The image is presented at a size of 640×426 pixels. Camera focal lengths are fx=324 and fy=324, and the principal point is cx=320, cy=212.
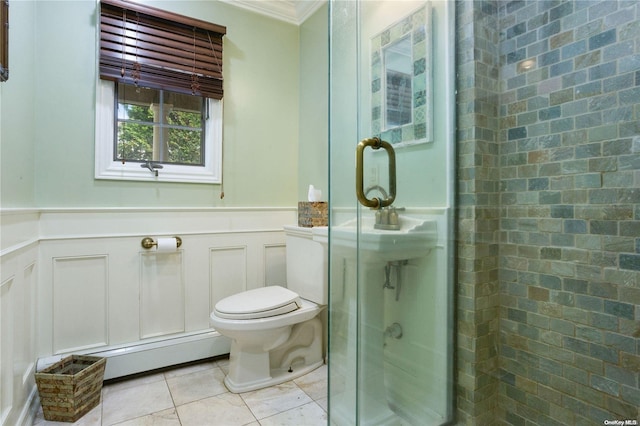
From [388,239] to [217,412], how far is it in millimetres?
1163

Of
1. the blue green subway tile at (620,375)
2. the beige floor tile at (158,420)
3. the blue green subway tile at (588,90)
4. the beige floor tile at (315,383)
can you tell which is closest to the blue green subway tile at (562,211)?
the blue green subway tile at (588,90)

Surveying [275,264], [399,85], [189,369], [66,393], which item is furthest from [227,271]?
[399,85]

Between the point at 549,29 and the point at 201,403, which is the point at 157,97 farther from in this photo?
the point at 549,29

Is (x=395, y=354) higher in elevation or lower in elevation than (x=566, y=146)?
lower

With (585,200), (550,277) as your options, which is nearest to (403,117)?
(585,200)

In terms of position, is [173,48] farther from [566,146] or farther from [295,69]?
[566,146]

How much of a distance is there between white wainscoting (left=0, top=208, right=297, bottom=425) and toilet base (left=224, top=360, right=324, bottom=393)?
0.42m

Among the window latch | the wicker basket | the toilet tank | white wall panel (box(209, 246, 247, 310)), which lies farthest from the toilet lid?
the window latch

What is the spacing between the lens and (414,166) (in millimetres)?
1384

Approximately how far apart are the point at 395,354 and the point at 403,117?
102 cm

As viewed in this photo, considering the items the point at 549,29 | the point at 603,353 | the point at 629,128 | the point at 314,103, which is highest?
the point at 314,103

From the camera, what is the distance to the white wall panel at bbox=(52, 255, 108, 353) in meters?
1.73

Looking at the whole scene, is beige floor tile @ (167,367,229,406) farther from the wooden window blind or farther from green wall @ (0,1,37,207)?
the wooden window blind

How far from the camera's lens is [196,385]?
1.79 m
